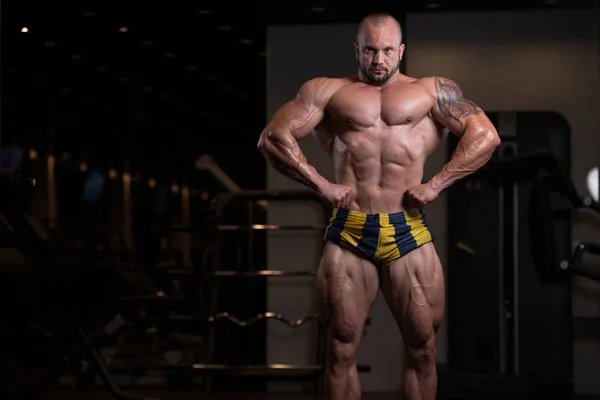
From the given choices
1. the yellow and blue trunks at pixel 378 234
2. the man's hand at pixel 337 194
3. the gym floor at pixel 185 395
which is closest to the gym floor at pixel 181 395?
the gym floor at pixel 185 395

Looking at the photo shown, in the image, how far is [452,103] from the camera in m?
3.39

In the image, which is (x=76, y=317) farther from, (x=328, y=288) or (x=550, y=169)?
(x=550, y=169)

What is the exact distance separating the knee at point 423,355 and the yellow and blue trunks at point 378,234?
31 centimetres

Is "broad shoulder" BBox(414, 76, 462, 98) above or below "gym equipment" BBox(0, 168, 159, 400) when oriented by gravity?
above

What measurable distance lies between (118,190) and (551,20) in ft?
8.64

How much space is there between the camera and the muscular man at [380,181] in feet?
11.0

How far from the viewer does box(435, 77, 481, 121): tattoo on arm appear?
338cm

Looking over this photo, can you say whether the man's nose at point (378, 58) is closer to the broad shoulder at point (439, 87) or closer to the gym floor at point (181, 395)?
the broad shoulder at point (439, 87)

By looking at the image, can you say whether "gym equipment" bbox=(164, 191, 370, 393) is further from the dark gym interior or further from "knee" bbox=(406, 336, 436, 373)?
"knee" bbox=(406, 336, 436, 373)

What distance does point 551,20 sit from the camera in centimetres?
532

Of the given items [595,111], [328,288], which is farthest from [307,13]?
[328,288]

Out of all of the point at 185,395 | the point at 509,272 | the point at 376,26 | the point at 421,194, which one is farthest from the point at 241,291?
the point at 376,26

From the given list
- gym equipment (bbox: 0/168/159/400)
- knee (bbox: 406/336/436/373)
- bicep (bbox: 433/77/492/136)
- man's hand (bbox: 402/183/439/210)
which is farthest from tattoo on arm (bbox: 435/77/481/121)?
gym equipment (bbox: 0/168/159/400)

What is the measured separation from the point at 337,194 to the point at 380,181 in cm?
18
